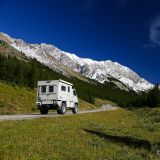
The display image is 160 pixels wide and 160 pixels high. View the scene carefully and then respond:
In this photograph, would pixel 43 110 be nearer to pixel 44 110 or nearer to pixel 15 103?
pixel 44 110

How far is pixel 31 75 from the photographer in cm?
15100

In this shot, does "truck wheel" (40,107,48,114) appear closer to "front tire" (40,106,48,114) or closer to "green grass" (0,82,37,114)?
"front tire" (40,106,48,114)

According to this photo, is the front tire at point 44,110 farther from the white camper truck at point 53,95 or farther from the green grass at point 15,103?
the green grass at point 15,103

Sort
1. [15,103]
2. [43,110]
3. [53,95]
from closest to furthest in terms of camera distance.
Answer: [53,95] < [43,110] < [15,103]

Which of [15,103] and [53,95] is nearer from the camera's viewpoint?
[53,95]

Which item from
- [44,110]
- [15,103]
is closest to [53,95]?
[44,110]

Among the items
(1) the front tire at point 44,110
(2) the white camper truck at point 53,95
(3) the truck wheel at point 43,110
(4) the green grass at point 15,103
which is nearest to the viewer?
(2) the white camper truck at point 53,95

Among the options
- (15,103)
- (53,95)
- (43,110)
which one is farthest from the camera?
(15,103)

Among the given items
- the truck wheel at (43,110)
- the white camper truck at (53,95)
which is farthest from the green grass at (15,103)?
the white camper truck at (53,95)

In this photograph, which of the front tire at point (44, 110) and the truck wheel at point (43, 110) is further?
the truck wheel at point (43, 110)

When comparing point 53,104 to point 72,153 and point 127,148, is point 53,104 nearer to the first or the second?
point 127,148

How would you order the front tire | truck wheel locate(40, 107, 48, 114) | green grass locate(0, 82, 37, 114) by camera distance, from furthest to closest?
green grass locate(0, 82, 37, 114) < truck wheel locate(40, 107, 48, 114) < the front tire

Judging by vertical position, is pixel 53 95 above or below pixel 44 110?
above

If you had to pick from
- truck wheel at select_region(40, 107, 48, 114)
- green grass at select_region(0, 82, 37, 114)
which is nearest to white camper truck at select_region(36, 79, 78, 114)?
truck wheel at select_region(40, 107, 48, 114)
